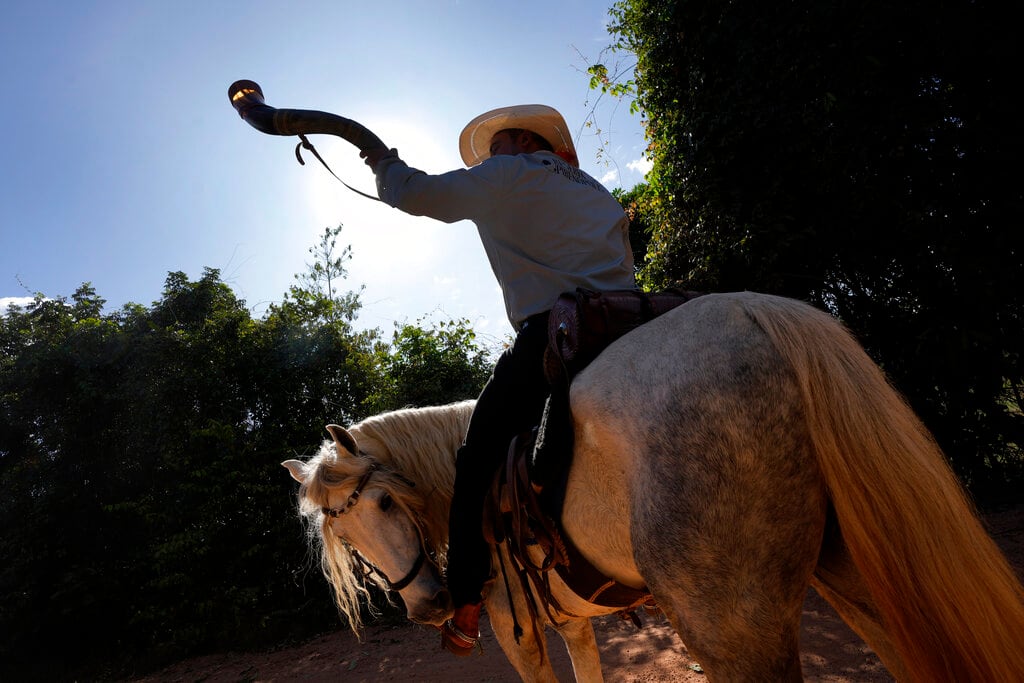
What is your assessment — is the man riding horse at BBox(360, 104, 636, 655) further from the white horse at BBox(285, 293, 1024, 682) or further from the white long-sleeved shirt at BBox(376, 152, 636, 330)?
the white horse at BBox(285, 293, 1024, 682)

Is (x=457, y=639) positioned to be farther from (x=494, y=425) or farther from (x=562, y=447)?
(x=562, y=447)

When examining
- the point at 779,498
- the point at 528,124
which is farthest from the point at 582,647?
the point at 528,124

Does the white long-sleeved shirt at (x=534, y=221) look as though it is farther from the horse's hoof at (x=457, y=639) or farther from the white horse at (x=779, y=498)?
the horse's hoof at (x=457, y=639)

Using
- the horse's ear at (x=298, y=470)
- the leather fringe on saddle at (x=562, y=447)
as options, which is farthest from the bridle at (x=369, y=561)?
the leather fringe on saddle at (x=562, y=447)

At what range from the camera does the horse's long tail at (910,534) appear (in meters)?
1.08

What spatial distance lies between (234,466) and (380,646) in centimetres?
351

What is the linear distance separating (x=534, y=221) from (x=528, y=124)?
2.93ft

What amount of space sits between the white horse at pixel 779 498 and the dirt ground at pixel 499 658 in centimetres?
325

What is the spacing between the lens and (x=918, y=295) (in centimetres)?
533

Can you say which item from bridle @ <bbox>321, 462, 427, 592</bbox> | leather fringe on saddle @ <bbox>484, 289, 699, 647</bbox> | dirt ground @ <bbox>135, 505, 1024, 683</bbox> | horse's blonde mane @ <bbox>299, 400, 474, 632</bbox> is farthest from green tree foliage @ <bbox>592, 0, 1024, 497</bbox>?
bridle @ <bbox>321, 462, 427, 592</bbox>

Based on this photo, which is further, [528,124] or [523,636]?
[528,124]

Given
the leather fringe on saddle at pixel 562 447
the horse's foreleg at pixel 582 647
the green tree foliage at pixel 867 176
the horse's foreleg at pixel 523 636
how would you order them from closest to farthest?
the leather fringe on saddle at pixel 562 447 < the horse's foreleg at pixel 523 636 < the horse's foreleg at pixel 582 647 < the green tree foliage at pixel 867 176

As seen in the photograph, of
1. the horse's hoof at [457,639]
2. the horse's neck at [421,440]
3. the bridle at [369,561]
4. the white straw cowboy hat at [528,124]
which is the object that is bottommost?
the horse's hoof at [457,639]

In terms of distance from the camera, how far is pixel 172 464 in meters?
8.06
